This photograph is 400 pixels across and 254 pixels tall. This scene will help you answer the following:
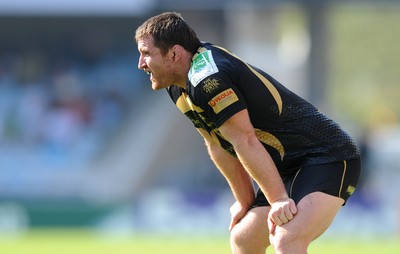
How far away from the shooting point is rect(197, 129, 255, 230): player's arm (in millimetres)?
8055

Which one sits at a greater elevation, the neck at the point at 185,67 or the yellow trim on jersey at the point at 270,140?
the neck at the point at 185,67

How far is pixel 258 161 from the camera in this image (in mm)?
7121

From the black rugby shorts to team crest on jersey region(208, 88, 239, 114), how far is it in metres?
0.83

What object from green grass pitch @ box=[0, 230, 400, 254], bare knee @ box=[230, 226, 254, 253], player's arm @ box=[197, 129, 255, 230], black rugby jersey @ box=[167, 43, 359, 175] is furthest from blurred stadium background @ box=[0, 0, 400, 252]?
black rugby jersey @ box=[167, 43, 359, 175]

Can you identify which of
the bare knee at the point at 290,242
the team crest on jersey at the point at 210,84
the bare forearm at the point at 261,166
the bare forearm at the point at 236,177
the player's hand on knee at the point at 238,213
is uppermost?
the team crest on jersey at the point at 210,84

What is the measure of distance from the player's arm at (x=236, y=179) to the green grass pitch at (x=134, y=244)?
231 inches

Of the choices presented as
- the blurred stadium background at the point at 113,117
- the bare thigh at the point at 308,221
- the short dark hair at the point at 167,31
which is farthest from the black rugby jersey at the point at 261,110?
the blurred stadium background at the point at 113,117

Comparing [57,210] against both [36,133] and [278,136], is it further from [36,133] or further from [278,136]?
[278,136]

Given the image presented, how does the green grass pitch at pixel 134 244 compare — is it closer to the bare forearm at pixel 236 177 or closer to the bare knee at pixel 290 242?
the bare forearm at pixel 236 177

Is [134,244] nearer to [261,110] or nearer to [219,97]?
[261,110]

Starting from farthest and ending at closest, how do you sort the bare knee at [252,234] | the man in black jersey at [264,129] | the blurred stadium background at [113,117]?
the blurred stadium background at [113,117] → the bare knee at [252,234] → the man in black jersey at [264,129]

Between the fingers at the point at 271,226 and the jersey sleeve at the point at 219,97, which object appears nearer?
the jersey sleeve at the point at 219,97

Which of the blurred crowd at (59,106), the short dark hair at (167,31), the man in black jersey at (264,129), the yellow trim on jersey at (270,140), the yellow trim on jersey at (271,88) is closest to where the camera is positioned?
the man in black jersey at (264,129)

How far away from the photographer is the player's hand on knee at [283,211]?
23.5 feet
